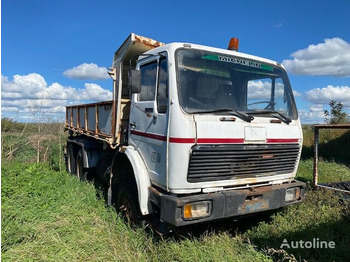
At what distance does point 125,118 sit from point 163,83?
139cm

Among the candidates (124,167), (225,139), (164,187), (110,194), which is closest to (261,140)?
(225,139)

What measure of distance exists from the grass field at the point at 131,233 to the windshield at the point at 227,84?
5.35 ft

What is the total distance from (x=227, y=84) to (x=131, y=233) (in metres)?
2.40

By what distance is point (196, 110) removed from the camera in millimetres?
3242

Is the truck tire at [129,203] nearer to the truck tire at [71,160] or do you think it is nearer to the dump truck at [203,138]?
the dump truck at [203,138]

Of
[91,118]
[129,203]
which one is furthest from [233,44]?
[91,118]

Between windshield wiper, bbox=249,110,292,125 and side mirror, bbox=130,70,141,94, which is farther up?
side mirror, bbox=130,70,141,94

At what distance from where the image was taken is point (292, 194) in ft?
12.9

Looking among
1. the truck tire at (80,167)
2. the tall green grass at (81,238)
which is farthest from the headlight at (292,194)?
the truck tire at (80,167)

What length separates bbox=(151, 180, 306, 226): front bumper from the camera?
3.02m

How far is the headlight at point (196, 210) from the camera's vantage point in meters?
3.04

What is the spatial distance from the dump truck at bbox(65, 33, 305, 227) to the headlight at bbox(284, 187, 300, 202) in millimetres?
15

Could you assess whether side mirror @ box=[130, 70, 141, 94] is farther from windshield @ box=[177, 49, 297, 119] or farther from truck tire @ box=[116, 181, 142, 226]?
truck tire @ box=[116, 181, 142, 226]

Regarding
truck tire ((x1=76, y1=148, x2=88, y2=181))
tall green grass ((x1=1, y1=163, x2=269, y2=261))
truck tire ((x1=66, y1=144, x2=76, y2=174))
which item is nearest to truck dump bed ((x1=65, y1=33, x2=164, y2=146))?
tall green grass ((x1=1, y1=163, x2=269, y2=261))
